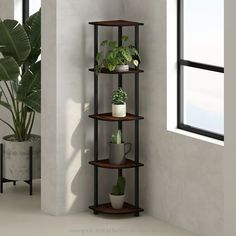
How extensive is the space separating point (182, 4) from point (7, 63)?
1.71 metres

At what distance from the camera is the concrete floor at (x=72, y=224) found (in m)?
6.89

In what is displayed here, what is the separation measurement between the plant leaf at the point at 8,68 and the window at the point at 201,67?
1539 mm

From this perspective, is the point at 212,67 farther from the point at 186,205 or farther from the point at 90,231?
the point at 90,231

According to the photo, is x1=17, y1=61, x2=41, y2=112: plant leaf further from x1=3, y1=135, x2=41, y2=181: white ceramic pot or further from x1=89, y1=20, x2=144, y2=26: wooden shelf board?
x1=89, y1=20, x2=144, y2=26: wooden shelf board

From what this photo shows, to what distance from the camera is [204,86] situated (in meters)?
6.83

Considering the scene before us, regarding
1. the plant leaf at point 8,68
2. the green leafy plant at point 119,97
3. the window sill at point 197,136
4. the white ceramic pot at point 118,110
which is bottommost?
the window sill at point 197,136

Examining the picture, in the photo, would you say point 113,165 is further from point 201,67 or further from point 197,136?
point 201,67

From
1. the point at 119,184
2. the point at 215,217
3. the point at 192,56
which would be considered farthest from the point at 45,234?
the point at 192,56

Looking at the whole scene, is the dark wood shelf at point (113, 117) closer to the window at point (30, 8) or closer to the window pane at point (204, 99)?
the window pane at point (204, 99)

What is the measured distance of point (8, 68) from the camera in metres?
7.69

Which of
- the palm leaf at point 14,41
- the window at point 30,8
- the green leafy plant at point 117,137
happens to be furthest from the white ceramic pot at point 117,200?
the window at point 30,8

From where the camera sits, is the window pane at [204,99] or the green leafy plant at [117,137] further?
the green leafy plant at [117,137]

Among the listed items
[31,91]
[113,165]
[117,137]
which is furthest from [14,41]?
[113,165]

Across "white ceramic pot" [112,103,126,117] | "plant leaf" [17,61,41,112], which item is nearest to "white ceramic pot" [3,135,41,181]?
"plant leaf" [17,61,41,112]
